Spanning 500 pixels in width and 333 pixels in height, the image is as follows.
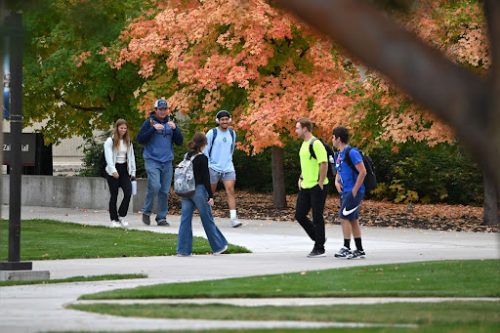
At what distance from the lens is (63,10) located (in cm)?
802

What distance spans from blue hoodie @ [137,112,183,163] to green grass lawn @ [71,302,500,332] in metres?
9.78

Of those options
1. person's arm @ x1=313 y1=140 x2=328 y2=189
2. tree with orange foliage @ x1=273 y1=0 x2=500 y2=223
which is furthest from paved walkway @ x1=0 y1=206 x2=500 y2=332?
tree with orange foliage @ x1=273 y1=0 x2=500 y2=223

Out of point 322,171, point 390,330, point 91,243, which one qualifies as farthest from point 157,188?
Answer: point 390,330

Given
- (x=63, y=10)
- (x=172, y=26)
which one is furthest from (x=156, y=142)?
(x=63, y=10)

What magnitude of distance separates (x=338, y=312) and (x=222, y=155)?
10390mm

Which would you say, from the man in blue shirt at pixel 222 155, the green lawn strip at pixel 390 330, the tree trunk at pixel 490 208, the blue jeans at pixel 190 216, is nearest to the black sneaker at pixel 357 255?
the blue jeans at pixel 190 216

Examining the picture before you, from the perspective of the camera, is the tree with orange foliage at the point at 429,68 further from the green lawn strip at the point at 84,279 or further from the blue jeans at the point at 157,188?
the blue jeans at the point at 157,188

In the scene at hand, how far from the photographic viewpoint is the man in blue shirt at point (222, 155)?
65.1ft

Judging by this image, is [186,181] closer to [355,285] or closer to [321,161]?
[321,161]

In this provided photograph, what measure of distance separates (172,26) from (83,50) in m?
2.39

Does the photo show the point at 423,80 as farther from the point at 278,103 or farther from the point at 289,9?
the point at 278,103

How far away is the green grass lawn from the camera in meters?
9.05

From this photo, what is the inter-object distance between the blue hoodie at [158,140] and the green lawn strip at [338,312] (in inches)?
385

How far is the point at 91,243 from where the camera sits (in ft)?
55.3
